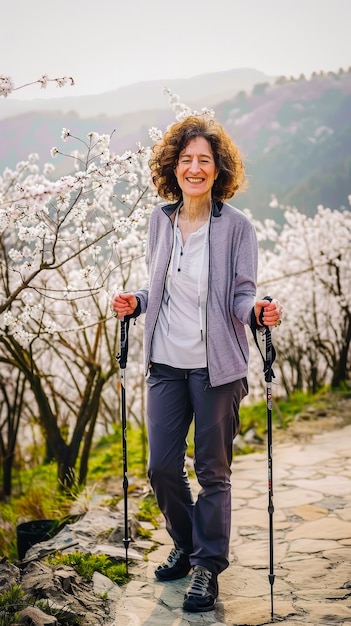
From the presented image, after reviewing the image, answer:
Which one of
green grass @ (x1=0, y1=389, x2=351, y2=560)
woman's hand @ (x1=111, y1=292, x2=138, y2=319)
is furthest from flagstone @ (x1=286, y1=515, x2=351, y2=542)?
woman's hand @ (x1=111, y1=292, x2=138, y2=319)

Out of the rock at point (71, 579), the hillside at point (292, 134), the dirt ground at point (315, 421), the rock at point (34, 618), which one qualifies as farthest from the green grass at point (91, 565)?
the hillside at point (292, 134)

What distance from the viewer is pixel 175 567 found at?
130 inches

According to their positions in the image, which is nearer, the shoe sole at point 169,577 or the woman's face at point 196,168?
the woman's face at point 196,168

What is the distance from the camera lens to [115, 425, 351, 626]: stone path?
2.88 meters

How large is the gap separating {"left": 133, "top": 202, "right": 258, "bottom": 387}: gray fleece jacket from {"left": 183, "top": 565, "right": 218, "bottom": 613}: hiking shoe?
89 cm

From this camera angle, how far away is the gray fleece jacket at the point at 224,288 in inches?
114

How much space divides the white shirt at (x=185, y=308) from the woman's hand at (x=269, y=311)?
0.26 m

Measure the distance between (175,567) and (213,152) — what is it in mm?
2095

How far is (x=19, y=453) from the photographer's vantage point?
10719 mm

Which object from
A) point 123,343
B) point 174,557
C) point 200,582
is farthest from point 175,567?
point 123,343

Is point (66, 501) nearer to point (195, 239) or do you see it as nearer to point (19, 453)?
point (195, 239)

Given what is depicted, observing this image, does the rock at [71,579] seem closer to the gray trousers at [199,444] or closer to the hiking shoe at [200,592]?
the hiking shoe at [200,592]

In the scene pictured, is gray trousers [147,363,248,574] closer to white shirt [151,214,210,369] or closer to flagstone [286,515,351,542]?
white shirt [151,214,210,369]

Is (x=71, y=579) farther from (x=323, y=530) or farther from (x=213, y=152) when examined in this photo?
(x=213, y=152)
